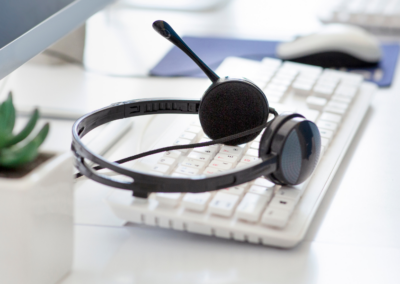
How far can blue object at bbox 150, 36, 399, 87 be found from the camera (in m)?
0.82

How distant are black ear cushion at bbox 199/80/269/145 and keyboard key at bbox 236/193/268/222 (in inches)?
3.9

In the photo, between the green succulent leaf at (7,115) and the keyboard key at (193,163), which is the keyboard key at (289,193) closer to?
the keyboard key at (193,163)

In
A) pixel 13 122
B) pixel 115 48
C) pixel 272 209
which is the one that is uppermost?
pixel 13 122

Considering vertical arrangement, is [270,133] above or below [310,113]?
above

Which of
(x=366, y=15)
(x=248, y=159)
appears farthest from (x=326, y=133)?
(x=366, y=15)

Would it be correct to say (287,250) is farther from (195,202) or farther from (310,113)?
(310,113)

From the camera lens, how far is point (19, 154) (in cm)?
32

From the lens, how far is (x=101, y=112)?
50cm

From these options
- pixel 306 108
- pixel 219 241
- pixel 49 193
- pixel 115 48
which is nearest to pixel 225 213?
pixel 219 241

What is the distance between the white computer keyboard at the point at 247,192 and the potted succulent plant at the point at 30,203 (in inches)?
3.2

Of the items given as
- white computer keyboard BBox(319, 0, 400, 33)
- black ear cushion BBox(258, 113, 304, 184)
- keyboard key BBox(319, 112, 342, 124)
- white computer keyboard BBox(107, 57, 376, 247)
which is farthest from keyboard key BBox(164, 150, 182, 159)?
white computer keyboard BBox(319, 0, 400, 33)

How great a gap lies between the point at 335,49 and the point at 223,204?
1.73ft

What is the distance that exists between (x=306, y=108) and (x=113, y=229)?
32 cm

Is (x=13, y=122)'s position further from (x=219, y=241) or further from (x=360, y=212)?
(x=360, y=212)
